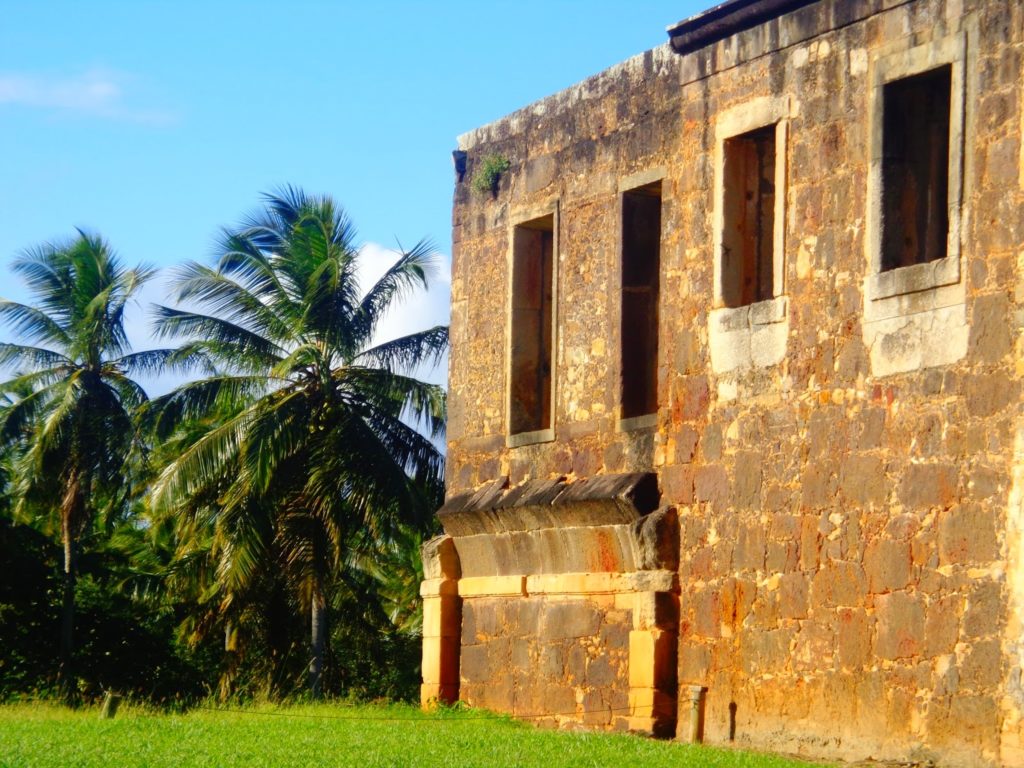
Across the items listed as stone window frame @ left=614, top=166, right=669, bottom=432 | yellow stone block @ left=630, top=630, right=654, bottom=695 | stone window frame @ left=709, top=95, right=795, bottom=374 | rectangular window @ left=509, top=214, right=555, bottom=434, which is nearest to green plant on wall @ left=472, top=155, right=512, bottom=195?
rectangular window @ left=509, top=214, right=555, bottom=434

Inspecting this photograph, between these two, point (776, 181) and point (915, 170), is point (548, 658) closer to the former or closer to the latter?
point (776, 181)

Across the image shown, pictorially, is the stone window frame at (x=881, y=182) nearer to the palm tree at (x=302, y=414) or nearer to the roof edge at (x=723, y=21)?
the roof edge at (x=723, y=21)

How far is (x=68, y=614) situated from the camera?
80.4 feet

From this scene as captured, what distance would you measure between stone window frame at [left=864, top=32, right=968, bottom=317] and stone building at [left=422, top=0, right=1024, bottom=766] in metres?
0.02

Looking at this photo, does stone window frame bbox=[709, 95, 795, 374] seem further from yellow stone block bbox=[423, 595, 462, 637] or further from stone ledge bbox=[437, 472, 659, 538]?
yellow stone block bbox=[423, 595, 462, 637]

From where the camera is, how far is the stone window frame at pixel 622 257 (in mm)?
11969

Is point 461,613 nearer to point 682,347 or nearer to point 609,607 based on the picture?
point 609,607

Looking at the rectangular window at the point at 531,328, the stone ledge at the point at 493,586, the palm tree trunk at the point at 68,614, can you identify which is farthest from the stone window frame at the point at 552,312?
the palm tree trunk at the point at 68,614

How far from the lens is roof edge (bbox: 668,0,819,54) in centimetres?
1084

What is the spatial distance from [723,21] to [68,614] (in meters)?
16.5

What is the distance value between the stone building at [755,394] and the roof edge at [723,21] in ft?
0.08

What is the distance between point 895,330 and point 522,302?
4444mm

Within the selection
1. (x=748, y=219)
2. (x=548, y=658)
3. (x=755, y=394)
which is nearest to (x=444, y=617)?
(x=548, y=658)

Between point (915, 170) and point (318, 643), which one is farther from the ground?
point (915, 170)
